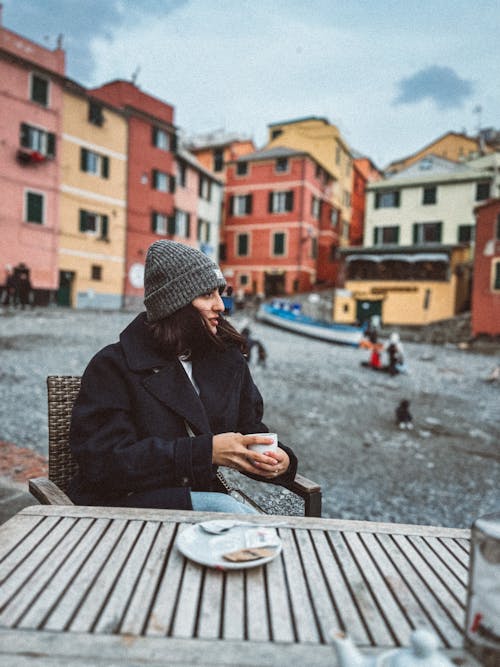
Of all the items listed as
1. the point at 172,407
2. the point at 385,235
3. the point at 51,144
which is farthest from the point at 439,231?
the point at 172,407

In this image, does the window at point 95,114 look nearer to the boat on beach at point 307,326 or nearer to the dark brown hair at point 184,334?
the boat on beach at point 307,326

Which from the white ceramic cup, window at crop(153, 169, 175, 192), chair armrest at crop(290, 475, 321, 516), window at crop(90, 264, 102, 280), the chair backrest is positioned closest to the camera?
the white ceramic cup

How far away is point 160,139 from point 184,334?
2867 centimetres

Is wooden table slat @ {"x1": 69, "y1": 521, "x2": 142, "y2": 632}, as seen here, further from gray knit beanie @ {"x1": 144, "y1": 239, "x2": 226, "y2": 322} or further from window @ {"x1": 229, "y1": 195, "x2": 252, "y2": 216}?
window @ {"x1": 229, "y1": 195, "x2": 252, "y2": 216}

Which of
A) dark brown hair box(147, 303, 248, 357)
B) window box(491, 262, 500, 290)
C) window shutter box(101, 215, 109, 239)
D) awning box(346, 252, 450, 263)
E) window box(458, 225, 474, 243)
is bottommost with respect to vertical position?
dark brown hair box(147, 303, 248, 357)

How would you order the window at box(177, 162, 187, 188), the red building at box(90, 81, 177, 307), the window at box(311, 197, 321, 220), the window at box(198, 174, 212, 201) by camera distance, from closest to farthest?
the red building at box(90, 81, 177, 307) → the window at box(177, 162, 187, 188) → the window at box(198, 174, 212, 201) → the window at box(311, 197, 321, 220)

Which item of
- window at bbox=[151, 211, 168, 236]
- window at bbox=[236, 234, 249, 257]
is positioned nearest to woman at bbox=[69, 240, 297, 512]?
window at bbox=[151, 211, 168, 236]

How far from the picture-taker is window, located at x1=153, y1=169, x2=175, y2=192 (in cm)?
2830

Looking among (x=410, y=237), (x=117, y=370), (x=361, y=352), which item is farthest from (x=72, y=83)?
(x=117, y=370)

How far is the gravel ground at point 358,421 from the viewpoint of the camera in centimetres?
565

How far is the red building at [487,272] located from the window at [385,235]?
917cm

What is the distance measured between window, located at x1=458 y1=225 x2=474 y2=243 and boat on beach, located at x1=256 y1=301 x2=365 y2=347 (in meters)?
13.0

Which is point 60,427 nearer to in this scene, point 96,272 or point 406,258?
point 96,272

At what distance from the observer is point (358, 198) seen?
44625mm
